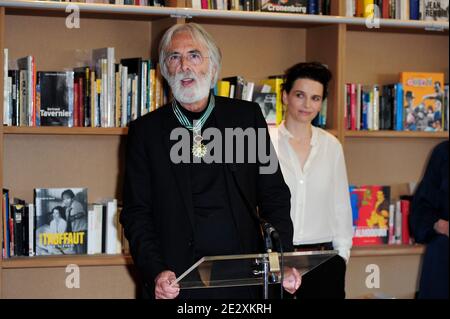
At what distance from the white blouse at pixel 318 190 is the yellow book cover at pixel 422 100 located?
0.72 meters

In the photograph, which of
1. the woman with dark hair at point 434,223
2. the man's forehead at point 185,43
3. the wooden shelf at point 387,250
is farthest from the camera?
the wooden shelf at point 387,250

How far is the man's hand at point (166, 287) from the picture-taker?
2.55 meters

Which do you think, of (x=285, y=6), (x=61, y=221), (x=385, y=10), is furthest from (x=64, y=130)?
(x=385, y=10)

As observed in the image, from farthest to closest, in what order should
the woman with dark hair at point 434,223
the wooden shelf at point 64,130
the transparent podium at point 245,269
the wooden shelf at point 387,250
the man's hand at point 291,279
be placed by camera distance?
1. the wooden shelf at point 387,250
2. the woman with dark hair at point 434,223
3. the wooden shelf at point 64,130
4. the man's hand at point 291,279
5. the transparent podium at point 245,269

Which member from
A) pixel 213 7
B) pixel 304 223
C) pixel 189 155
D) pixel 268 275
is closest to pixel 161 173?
pixel 189 155

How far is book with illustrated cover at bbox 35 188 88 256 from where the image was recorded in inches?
154

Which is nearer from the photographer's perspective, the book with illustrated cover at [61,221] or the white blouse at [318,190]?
the white blouse at [318,190]

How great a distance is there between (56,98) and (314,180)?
1255mm

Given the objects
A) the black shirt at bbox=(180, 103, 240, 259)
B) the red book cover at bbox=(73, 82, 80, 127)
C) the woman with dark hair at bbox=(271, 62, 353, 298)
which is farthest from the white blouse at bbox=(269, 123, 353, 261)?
the red book cover at bbox=(73, 82, 80, 127)

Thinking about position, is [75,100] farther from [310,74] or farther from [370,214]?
[370,214]

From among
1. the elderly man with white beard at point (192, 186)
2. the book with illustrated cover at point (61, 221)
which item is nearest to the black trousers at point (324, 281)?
the elderly man with white beard at point (192, 186)

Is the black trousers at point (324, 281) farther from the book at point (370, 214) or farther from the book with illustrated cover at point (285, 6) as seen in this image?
the book with illustrated cover at point (285, 6)

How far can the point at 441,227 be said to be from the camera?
412 cm

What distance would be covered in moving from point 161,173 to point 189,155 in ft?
0.42
